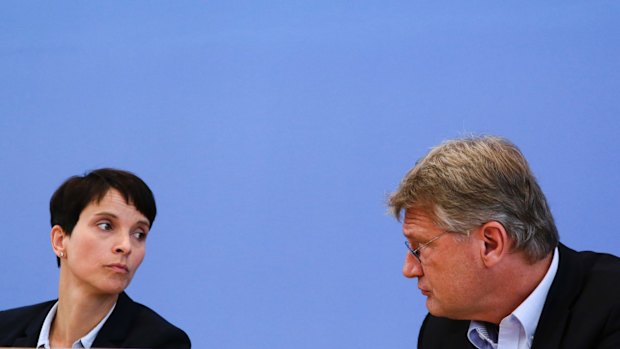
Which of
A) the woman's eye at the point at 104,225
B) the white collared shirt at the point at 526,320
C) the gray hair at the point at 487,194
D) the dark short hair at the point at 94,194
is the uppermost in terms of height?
the dark short hair at the point at 94,194

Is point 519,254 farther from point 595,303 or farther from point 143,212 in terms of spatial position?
point 143,212

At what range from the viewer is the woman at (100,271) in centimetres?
200

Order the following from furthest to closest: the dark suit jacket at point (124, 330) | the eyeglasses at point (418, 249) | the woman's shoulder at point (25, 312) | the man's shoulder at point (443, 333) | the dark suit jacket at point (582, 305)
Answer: the woman's shoulder at point (25, 312), the dark suit jacket at point (124, 330), the man's shoulder at point (443, 333), the eyeglasses at point (418, 249), the dark suit jacket at point (582, 305)

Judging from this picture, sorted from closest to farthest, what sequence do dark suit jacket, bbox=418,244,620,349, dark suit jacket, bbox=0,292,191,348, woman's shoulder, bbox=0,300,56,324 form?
dark suit jacket, bbox=418,244,620,349 < dark suit jacket, bbox=0,292,191,348 < woman's shoulder, bbox=0,300,56,324

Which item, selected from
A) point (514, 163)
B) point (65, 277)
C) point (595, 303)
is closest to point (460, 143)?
point (514, 163)

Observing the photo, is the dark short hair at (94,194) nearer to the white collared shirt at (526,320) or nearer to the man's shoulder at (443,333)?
the man's shoulder at (443,333)

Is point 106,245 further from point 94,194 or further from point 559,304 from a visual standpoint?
point 559,304

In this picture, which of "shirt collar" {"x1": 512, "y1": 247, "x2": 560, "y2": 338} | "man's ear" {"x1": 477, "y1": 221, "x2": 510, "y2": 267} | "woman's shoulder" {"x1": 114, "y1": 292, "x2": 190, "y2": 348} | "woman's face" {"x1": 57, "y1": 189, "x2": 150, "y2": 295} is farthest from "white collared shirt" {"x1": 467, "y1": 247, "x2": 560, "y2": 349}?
"woman's face" {"x1": 57, "y1": 189, "x2": 150, "y2": 295}

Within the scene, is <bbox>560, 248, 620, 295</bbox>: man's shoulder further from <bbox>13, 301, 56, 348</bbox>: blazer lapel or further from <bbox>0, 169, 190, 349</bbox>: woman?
<bbox>13, 301, 56, 348</bbox>: blazer lapel

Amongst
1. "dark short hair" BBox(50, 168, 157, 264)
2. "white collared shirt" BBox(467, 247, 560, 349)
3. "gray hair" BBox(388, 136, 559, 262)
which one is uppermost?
"dark short hair" BBox(50, 168, 157, 264)

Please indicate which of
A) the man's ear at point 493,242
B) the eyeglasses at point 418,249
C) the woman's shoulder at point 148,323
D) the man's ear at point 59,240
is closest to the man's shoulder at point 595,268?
the man's ear at point 493,242

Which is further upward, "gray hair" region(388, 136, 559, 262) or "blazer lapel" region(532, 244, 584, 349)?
"gray hair" region(388, 136, 559, 262)

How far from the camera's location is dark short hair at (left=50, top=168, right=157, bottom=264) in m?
Result: 2.05

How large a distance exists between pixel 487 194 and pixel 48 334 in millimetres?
1029
